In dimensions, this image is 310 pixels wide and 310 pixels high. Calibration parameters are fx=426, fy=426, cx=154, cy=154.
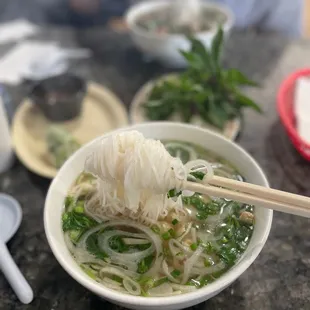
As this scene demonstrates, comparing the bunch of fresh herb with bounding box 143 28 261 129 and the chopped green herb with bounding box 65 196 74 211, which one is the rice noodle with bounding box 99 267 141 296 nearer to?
the chopped green herb with bounding box 65 196 74 211

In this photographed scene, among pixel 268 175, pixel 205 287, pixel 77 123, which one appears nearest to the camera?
pixel 205 287

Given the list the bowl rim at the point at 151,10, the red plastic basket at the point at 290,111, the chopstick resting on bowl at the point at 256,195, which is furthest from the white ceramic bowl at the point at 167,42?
the chopstick resting on bowl at the point at 256,195

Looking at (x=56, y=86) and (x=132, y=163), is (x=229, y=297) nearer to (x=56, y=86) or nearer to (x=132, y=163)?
(x=132, y=163)

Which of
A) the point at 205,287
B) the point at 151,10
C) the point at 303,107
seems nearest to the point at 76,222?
the point at 205,287

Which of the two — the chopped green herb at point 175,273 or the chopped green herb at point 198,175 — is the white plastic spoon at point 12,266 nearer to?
the chopped green herb at point 175,273

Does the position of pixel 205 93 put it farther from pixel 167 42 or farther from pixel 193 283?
pixel 193 283

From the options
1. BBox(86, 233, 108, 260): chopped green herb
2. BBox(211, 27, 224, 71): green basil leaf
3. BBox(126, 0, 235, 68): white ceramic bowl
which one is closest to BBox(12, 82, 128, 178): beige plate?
BBox(126, 0, 235, 68): white ceramic bowl
